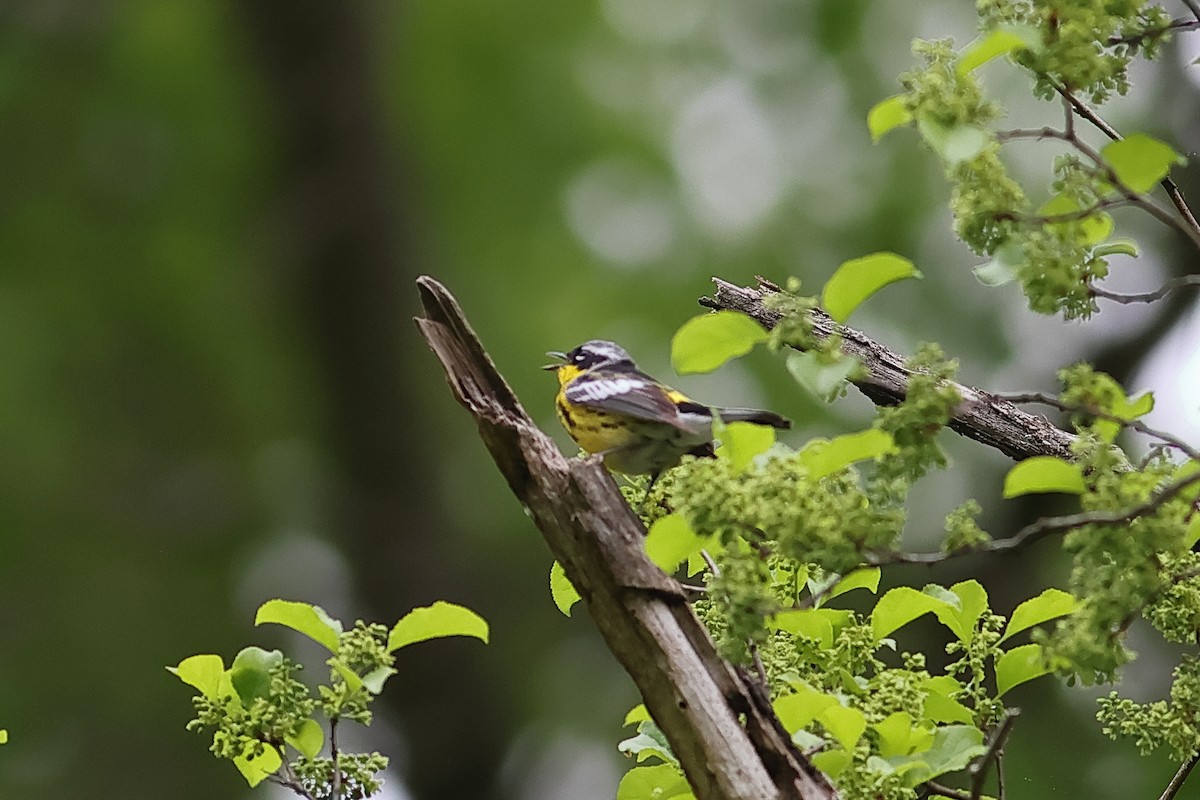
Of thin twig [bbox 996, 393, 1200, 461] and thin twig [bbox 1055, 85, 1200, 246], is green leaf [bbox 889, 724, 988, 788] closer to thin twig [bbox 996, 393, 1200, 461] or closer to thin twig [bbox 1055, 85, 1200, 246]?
thin twig [bbox 996, 393, 1200, 461]

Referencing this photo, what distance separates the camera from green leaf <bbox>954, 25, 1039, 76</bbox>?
1.23 meters

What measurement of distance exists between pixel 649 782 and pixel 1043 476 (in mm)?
771

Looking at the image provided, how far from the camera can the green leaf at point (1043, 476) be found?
129 centimetres

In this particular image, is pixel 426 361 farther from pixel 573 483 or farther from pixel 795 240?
pixel 573 483

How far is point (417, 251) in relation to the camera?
5.39 metres

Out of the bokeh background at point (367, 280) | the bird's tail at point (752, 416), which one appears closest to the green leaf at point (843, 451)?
the bird's tail at point (752, 416)

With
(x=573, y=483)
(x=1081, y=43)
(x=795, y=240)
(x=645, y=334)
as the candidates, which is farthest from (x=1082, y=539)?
(x=795, y=240)

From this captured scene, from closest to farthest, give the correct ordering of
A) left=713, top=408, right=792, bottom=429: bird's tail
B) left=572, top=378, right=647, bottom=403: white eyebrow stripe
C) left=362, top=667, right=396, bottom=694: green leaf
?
left=362, top=667, right=396, bottom=694: green leaf → left=713, top=408, right=792, bottom=429: bird's tail → left=572, top=378, right=647, bottom=403: white eyebrow stripe

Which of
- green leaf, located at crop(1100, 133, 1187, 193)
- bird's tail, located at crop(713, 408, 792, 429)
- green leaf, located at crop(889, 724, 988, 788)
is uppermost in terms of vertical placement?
A: bird's tail, located at crop(713, 408, 792, 429)

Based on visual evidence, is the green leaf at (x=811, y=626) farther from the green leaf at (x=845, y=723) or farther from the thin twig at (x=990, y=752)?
the thin twig at (x=990, y=752)

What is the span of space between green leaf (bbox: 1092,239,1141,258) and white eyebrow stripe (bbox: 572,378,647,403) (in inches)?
50.2

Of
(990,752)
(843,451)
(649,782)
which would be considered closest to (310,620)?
(649,782)

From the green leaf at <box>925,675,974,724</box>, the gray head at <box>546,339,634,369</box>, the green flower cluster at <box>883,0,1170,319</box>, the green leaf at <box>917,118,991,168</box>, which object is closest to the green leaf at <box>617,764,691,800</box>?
the green leaf at <box>925,675,974,724</box>

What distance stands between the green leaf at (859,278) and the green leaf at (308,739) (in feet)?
2.97
